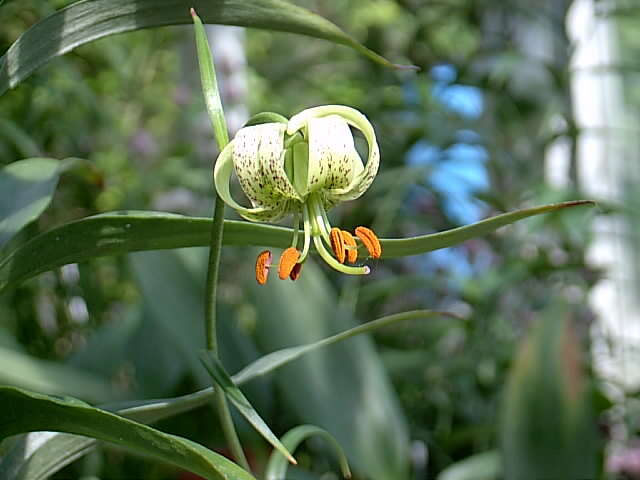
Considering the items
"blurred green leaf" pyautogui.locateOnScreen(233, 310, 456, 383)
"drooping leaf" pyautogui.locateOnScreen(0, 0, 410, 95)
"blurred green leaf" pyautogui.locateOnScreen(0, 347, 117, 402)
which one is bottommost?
"blurred green leaf" pyautogui.locateOnScreen(0, 347, 117, 402)

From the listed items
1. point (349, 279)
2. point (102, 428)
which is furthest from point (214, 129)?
point (349, 279)

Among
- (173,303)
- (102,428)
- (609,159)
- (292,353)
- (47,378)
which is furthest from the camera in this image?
(609,159)

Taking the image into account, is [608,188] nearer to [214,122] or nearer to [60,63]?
[60,63]

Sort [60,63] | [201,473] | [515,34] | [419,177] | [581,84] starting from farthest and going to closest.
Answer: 1. [581,84]
2. [515,34]
3. [419,177]
4. [60,63]
5. [201,473]

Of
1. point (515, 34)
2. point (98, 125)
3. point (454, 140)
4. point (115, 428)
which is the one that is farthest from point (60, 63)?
point (515, 34)

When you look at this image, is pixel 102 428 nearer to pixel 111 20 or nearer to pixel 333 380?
Result: pixel 111 20

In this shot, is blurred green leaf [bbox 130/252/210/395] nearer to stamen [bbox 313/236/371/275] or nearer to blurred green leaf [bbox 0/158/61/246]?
blurred green leaf [bbox 0/158/61/246]

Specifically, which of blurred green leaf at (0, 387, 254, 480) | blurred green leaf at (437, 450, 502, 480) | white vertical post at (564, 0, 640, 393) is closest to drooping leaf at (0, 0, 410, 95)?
blurred green leaf at (0, 387, 254, 480)
